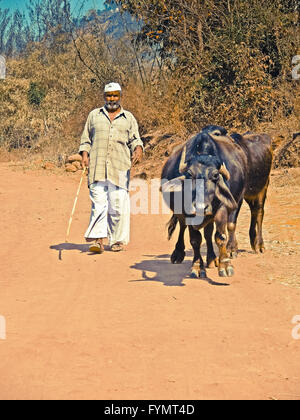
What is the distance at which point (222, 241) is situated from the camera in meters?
6.48

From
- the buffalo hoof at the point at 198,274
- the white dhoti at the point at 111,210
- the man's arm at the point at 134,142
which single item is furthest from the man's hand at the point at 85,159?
the buffalo hoof at the point at 198,274

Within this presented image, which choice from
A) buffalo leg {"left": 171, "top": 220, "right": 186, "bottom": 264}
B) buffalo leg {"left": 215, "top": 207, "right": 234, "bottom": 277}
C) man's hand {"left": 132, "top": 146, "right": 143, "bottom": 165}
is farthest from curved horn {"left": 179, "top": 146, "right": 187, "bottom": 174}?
man's hand {"left": 132, "top": 146, "right": 143, "bottom": 165}

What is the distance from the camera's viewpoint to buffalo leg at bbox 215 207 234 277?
6.34 meters

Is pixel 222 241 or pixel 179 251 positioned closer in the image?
pixel 222 241

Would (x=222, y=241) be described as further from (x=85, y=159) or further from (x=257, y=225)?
(x=85, y=159)

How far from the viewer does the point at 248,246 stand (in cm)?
868

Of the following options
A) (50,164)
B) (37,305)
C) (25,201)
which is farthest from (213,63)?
(37,305)

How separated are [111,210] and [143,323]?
3521mm

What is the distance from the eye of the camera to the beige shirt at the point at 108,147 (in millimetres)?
8469

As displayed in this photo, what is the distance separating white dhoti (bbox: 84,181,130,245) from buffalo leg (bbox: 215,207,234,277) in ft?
7.33

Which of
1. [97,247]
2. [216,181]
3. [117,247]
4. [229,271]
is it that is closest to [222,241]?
→ [229,271]

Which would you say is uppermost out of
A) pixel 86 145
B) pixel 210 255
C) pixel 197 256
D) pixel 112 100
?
pixel 112 100

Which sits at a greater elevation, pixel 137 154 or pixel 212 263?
pixel 137 154
